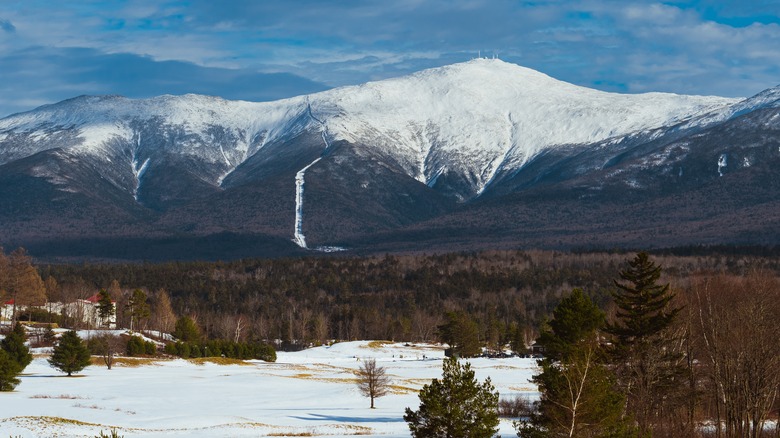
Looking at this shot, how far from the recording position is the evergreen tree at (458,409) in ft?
157

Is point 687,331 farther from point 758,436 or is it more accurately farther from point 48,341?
point 48,341

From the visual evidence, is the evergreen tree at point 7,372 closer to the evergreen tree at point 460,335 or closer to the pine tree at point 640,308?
the pine tree at point 640,308

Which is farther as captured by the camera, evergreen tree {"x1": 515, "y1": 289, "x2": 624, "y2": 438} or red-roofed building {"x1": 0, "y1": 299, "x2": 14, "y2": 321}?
red-roofed building {"x1": 0, "y1": 299, "x2": 14, "y2": 321}

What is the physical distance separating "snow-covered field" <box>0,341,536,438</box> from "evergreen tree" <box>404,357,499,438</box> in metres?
15.0

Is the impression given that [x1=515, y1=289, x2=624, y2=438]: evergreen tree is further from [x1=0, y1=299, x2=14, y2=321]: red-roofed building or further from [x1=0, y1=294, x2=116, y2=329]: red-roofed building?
[x1=0, y1=299, x2=14, y2=321]: red-roofed building

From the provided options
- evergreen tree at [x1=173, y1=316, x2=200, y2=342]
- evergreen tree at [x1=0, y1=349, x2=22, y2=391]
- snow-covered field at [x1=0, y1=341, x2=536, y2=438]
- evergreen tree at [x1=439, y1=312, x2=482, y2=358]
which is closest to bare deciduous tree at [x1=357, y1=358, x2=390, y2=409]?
snow-covered field at [x1=0, y1=341, x2=536, y2=438]

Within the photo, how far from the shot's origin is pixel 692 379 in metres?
61.3

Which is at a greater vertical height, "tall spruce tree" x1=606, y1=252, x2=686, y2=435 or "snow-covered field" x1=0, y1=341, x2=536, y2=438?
"tall spruce tree" x1=606, y1=252, x2=686, y2=435

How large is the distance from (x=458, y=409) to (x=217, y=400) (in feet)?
135

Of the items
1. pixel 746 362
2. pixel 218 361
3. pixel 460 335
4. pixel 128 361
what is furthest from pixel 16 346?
pixel 460 335

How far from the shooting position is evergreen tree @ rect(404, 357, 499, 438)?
157ft

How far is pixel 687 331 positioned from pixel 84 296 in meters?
149

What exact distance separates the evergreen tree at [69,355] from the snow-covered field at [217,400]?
124 cm

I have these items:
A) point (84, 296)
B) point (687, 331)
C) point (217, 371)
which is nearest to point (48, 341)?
point (217, 371)
